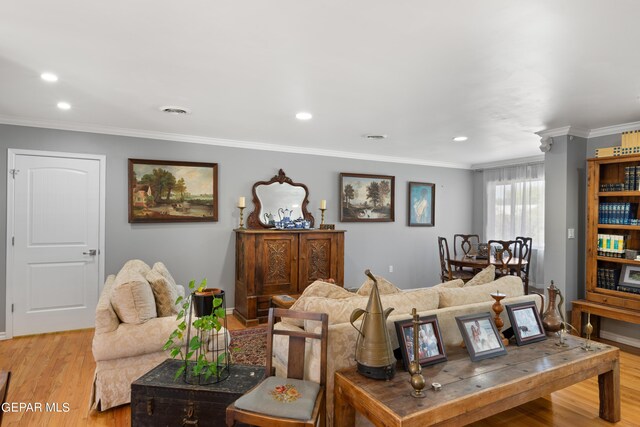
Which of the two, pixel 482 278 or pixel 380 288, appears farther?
pixel 482 278

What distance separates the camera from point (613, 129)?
4.09m

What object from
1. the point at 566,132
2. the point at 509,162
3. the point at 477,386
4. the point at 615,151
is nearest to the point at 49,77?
the point at 477,386

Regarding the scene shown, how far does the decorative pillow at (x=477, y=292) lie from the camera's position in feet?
8.27

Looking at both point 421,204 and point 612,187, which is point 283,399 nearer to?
point 612,187

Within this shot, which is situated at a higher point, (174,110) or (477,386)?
(174,110)

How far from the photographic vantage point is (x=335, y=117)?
12.6 feet

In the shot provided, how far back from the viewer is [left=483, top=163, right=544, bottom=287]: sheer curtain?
6.21 meters

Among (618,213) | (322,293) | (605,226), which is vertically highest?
(618,213)

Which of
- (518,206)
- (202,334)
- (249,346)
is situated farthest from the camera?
(518,206)

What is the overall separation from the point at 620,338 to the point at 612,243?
43.0 inches

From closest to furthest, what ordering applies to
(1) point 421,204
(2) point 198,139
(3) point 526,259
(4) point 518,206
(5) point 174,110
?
(5) point 174,110
(2) point 198,139
(3) point 526,259
(4) point 518,206
(1) point 421,204

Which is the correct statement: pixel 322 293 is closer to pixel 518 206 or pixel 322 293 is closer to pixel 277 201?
pixel 277 201

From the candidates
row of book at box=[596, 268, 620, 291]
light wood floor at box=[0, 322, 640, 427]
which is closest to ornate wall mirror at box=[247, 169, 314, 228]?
light wood floor at box=[0, 322, 640, 427]

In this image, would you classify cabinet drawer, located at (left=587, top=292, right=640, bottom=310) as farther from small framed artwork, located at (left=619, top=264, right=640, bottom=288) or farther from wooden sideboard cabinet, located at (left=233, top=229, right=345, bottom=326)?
wooden sideboard cabinet, located at (left=233, top=229, right=345, bottom=326)
